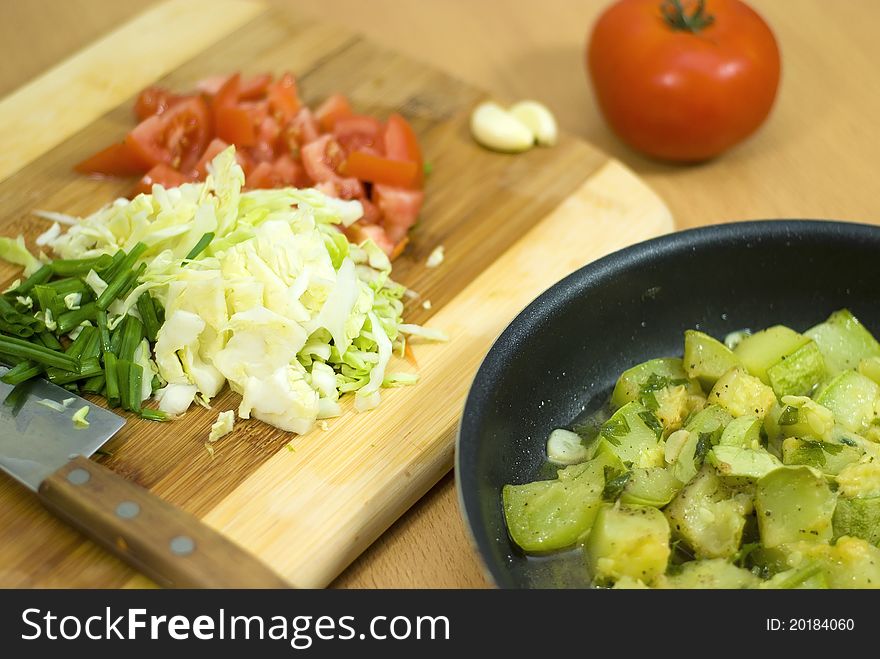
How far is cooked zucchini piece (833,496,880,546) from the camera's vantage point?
1633mm

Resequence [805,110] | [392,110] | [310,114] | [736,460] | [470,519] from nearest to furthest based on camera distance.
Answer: [470,519] → [736,460] → [310,114] → [392,110] → [805,110]

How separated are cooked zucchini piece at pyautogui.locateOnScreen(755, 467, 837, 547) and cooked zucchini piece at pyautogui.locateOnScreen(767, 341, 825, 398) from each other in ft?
1.05

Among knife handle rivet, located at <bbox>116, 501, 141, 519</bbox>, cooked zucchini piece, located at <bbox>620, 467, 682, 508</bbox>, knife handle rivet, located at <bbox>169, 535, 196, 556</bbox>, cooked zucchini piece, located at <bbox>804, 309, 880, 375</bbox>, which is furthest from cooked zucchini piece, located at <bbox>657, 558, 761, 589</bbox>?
knife handle rivet, located at <bbox>116, 501, 141, 519</bbox>

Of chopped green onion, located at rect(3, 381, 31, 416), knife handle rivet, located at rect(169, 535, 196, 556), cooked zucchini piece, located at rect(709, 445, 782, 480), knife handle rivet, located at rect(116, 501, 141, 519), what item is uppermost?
chopped green onion, located at rect(3, 381, 31, 416)

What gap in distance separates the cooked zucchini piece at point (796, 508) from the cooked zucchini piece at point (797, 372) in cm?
32

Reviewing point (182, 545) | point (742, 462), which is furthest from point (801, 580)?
point (182, 545)

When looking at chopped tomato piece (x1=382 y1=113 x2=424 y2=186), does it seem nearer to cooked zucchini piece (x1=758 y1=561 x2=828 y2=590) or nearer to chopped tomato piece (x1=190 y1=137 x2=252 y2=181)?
chopped tomato piece (x1=190 y1=137 x2=252 y2=181)

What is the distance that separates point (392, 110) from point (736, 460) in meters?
1.40

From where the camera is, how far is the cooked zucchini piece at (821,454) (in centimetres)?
172

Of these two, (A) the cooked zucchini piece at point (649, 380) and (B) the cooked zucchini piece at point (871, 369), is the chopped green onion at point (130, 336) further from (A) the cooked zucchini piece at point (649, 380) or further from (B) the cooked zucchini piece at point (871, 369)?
(B) the cooked zucchini piece at point (871, 369)

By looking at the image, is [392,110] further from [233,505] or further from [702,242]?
[233,505]

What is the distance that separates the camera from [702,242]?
202 cm
